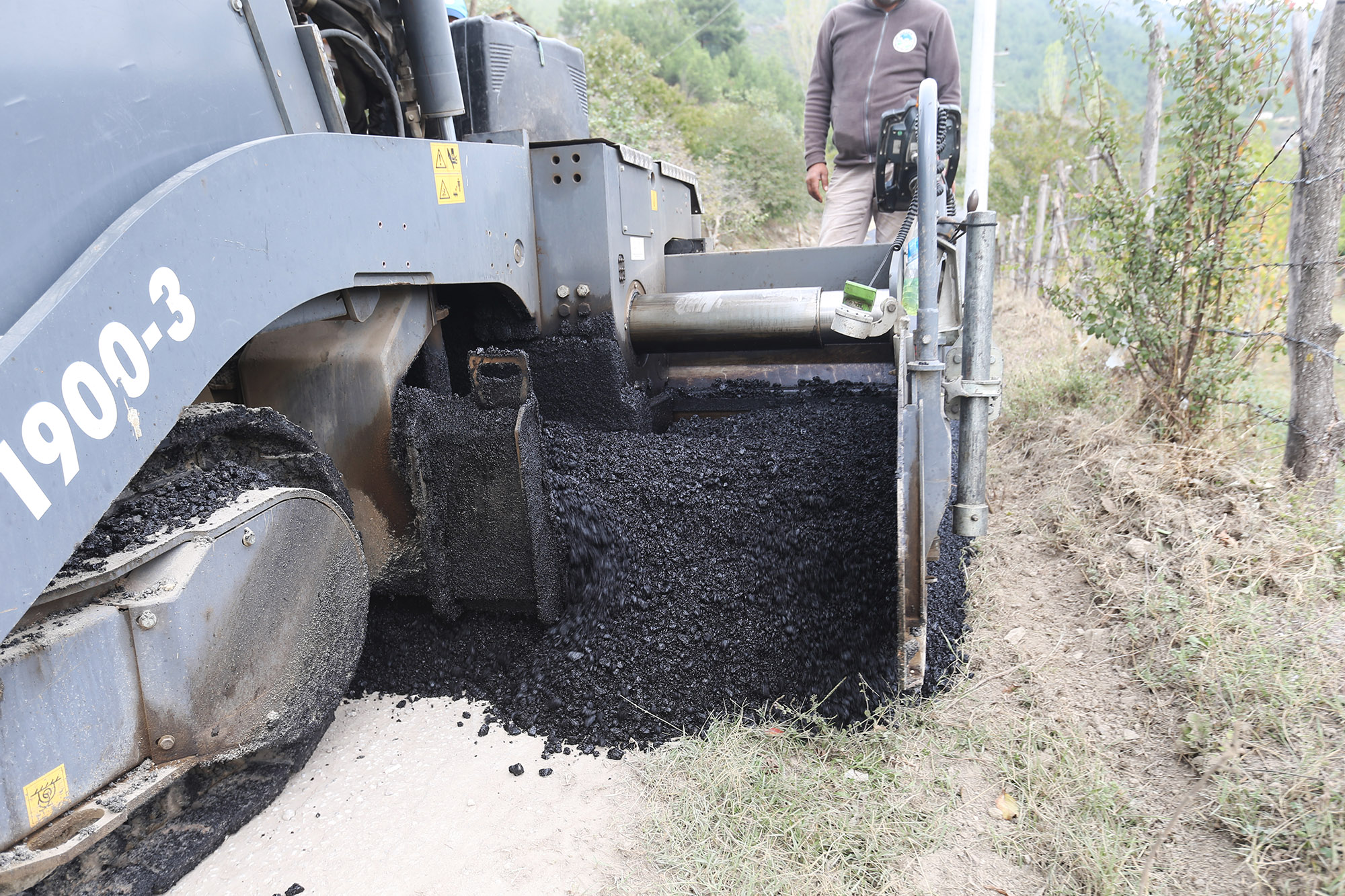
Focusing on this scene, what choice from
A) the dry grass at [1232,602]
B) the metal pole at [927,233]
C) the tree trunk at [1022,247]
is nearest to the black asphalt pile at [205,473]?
the metal pole at [927,233]

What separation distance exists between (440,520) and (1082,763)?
1.90m

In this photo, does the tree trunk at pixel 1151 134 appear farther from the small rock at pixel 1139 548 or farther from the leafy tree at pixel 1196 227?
the small rock at pixel 1139 548

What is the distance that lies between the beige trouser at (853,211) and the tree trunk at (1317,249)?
5.96ft

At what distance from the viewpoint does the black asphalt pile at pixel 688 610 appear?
2562 millimetres

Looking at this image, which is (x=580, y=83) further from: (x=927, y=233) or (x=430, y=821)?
(x=430, y=821)

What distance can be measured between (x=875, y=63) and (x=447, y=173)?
9.85 feet

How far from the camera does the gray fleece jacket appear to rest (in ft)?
14.8

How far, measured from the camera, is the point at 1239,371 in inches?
160

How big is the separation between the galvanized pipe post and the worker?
1808 mm

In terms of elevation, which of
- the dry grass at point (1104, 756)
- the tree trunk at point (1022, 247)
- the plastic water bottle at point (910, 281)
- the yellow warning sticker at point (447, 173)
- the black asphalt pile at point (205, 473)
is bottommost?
the tree trunk at point (1022, 247)

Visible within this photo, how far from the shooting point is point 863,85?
4645mm

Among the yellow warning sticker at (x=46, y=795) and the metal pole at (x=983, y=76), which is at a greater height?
the metal pole at (x=983, y=76)

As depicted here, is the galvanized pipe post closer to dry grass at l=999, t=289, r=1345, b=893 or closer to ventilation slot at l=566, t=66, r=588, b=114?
dry grass at l=999, t=289, r=1345, b=893

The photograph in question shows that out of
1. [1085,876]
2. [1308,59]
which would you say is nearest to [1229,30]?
[1308,59]
